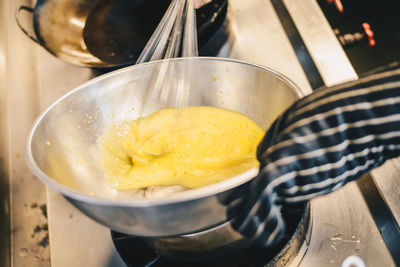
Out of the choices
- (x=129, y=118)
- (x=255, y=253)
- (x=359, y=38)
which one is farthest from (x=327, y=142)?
(x=359, y=38)

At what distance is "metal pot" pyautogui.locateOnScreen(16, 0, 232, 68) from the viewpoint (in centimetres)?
63

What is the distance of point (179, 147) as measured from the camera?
1.52 ft

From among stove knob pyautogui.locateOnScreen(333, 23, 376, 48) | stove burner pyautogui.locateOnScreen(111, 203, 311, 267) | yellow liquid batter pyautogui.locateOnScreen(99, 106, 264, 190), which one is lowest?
stove burner pyautogui.locateOnScreen(111, 203, 311, 267)

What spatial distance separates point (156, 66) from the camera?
46 centimetres

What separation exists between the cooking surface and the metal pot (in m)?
0.07

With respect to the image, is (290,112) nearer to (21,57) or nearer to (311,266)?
(311,266)

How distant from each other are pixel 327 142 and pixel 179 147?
0.79 feet

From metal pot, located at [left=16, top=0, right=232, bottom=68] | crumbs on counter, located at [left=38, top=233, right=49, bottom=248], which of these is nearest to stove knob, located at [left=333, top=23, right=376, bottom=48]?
metal pot, located at [left=16, top=0, right=232, bottom=68]

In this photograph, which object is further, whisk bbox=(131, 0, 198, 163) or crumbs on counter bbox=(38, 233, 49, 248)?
crumbs on counter bbox=(38, 233, 49, 248)

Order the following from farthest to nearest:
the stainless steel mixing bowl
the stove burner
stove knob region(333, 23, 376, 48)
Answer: stove knob region(333, 23, 376, 48)
the stove burner
the stainless steel mixing bowl

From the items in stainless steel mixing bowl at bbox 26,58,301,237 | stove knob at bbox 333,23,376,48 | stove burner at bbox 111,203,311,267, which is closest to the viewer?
stainless steel mixing bowl at bbox 26,58,301,237

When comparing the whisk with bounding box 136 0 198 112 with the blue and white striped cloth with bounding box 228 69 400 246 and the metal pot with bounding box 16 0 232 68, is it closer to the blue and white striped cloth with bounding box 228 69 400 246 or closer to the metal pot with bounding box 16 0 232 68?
the metal pot with bounding box 16 0 232 68

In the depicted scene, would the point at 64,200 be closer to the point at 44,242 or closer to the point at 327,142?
the point at 44,242

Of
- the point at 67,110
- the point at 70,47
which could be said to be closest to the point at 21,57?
the point at 70,47
